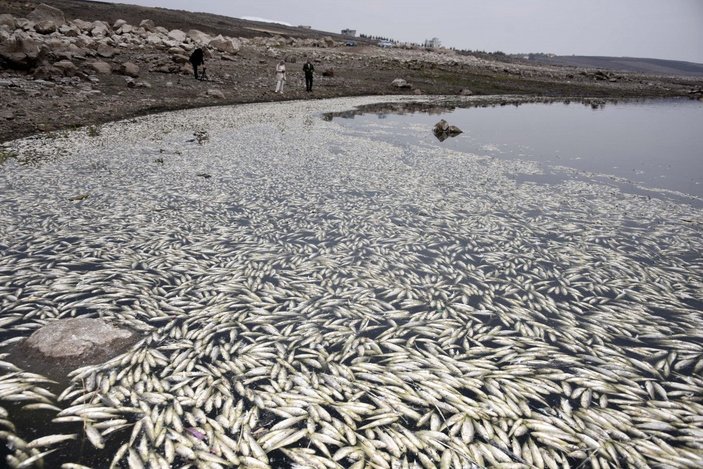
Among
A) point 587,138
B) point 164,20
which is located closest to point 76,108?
point 587,138

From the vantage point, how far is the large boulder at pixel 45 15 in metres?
53.4

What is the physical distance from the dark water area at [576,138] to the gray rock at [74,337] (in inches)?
809

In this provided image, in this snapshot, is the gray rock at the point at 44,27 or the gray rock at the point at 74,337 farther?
the gray rock at the point at 44,27

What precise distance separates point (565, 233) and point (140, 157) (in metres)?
19.1

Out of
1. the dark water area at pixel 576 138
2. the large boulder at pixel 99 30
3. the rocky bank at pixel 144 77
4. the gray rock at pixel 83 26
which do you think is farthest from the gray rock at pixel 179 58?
the dark water area at pixel 576 138

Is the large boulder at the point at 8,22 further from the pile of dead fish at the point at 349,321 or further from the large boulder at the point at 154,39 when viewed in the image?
the pile of dead fish at the point at 349,321

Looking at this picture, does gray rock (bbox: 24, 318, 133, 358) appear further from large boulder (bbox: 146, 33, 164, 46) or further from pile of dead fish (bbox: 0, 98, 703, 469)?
large boulder (bbox: 146, 33, 164, 46)

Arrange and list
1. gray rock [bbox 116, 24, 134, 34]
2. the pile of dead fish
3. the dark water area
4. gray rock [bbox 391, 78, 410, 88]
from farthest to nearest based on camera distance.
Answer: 1. gray rock [bbox 116, 24, 134, 34]
2. gray rock [bbox 391, 78, 410, 88]
3. the dark water area
4. the pile of dead fish

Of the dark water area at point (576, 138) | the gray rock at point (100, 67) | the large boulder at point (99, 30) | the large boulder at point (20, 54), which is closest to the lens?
the dark water area at point (576, 138)

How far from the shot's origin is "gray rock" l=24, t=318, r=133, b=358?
7.05 m

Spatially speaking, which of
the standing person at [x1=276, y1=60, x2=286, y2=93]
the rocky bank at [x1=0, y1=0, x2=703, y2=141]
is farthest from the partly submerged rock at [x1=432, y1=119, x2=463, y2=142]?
the rocky bank at [x1=0, y1=0, x2=703, y2=141]

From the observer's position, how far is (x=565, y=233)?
13.8m

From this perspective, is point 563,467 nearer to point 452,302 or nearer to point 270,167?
point 452,302

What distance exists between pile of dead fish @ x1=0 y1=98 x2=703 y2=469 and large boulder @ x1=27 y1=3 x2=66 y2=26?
51.0 m
